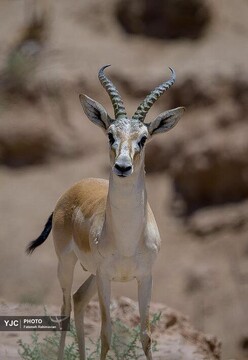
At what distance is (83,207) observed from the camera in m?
9.39

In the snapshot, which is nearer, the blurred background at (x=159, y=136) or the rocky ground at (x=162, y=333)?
the rocky ground at (x=162, y=333)

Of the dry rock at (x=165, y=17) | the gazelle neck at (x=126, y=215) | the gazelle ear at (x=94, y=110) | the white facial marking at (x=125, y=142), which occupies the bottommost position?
the gazelle neck at (x=126, y=215)

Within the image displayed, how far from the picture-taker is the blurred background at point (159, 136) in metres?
18.9

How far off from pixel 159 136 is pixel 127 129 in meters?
12.6

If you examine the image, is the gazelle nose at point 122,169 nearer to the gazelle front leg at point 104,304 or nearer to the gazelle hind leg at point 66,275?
the gazelle front leg at point 104,304

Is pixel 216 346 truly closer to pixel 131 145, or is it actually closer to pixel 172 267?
pixel 131 145

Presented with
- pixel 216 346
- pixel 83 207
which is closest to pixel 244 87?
pixel 216 346

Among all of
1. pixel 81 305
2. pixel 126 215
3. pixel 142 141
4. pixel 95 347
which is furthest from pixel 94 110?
pixel 95 347

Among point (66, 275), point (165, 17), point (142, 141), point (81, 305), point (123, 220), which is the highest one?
point (165, 17)

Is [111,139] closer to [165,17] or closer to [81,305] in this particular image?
[81,305]

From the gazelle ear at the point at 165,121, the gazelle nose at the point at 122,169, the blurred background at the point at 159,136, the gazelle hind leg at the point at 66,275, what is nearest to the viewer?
the gazelle nose at the point at 122,169

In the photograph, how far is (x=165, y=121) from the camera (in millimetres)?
8844

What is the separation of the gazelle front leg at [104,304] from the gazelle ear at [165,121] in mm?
1351

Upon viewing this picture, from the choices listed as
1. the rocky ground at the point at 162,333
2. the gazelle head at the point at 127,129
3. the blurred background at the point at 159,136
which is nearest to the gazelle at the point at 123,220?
the gazelle head at the point at 127,129
